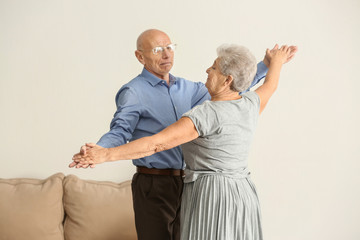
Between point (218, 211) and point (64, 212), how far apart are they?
6.81ft

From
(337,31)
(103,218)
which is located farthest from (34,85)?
(337,31)

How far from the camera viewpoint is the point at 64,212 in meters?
3.80

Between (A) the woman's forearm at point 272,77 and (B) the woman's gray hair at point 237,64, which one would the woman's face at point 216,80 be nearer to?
(B) the woman's gray hair at point 237,64

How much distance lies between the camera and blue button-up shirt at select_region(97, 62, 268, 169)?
88.3 inches

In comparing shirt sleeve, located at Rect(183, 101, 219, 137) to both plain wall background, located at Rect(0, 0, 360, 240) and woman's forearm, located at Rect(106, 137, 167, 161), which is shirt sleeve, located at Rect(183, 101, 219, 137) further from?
plain wall background, located at Rect(0, 0, 360, 240)

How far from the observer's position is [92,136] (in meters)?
3.93

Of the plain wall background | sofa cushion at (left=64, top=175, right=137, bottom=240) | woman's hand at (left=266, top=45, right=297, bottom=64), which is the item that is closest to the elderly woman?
woman's hand at (left=266, top=45, right=297, bottom=64)

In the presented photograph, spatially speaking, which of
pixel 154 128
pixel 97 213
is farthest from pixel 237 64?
pixel 97 213

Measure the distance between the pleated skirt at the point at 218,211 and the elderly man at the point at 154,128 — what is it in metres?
0.20

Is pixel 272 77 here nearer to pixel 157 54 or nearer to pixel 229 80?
pixel 229 80

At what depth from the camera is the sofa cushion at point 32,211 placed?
3627mm

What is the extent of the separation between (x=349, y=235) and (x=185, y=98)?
2.29m

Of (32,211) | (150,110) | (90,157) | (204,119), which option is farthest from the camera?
(32,211)

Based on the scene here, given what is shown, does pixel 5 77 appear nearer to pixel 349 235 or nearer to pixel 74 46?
pixel 74 46
